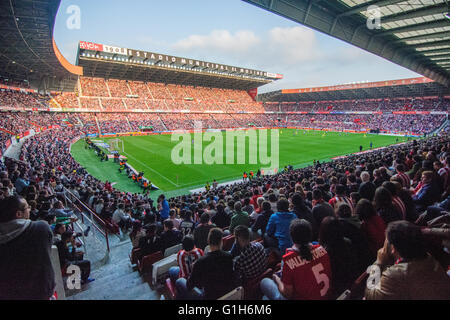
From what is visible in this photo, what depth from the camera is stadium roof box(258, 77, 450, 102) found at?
52125 millimetres

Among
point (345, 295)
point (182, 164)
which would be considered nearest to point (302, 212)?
point (345, 295)

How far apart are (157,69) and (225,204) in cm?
5733

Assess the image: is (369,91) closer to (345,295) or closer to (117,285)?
(345,295)

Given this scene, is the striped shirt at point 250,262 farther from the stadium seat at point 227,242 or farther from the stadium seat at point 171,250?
the stadium seat at point 171,250

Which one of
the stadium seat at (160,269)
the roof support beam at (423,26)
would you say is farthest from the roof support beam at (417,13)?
the stadium seat at (160,269)

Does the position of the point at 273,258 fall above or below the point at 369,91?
below

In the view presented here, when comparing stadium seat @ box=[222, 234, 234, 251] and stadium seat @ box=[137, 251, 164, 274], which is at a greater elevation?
stadium seat @ box=[222, 234, 234, 251]

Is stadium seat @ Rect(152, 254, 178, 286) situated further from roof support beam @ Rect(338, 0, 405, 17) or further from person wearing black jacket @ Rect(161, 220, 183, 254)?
roof support beam @ Rect(338, 0, 405, 17)

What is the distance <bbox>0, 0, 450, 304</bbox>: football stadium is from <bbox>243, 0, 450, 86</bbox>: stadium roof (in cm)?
7

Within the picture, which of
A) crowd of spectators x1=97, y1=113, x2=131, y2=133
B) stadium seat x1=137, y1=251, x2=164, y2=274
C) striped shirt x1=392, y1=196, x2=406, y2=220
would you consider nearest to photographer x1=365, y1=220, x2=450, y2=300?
striped shirt x1=392, y1=196, x2=406, y2=220

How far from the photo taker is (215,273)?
9.80 feet

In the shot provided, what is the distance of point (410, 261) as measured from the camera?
2.07 metres

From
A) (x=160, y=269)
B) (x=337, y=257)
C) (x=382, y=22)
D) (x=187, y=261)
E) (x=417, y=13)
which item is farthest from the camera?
(x=382, y=22)

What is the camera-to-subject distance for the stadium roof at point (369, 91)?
171 feet
